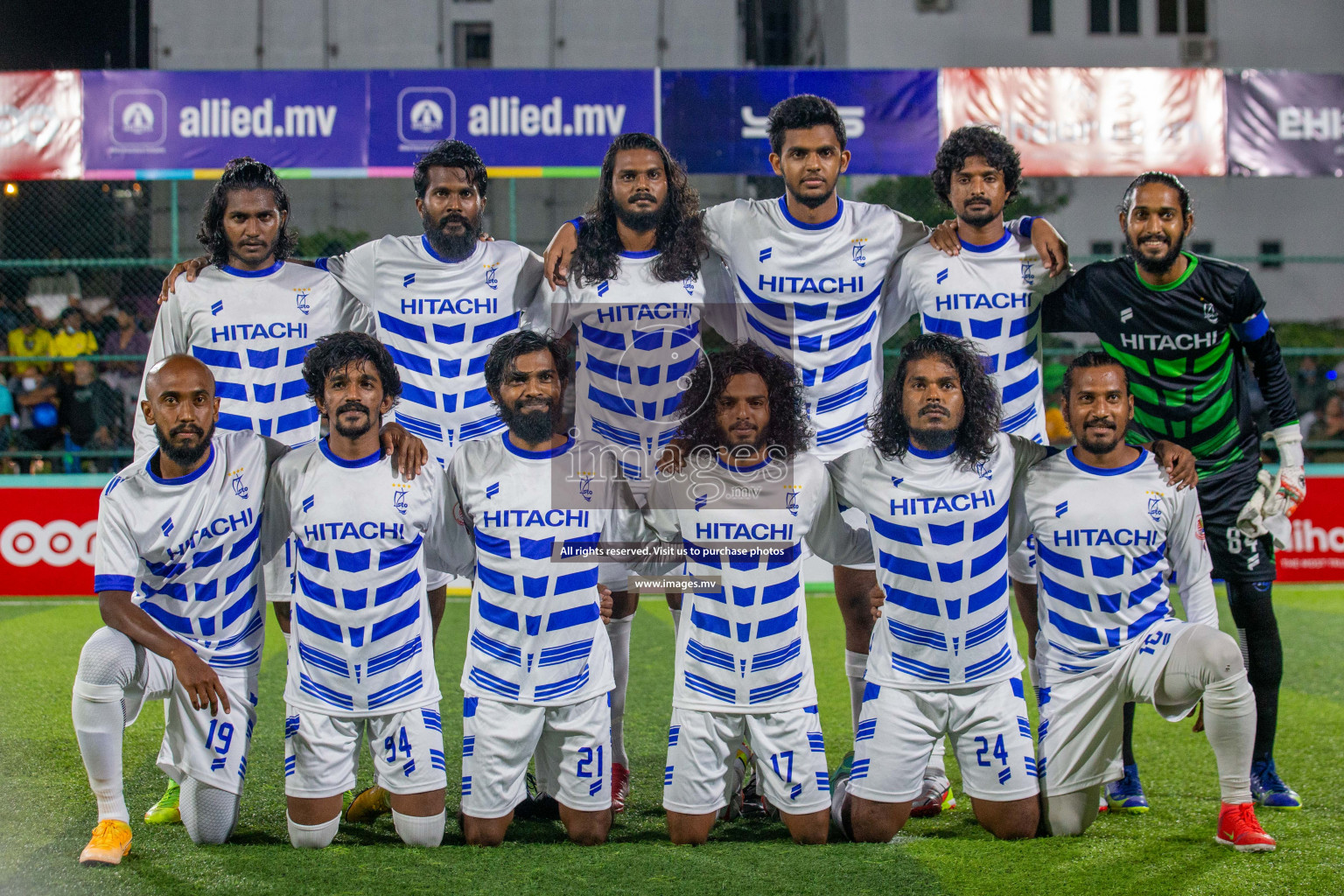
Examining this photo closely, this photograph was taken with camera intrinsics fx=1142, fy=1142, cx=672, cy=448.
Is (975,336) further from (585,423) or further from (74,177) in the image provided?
(74,177)

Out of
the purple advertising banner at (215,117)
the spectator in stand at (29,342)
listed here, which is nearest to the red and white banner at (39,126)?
the purple advertising banner at (215,117)

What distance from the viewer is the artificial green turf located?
122 inches

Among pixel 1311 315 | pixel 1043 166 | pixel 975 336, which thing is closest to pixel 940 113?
pixel 1043 166

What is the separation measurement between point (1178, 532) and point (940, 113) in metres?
6.24

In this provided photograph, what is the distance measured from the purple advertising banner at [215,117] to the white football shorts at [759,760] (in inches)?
266

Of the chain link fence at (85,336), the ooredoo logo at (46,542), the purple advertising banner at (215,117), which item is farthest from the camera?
the chain link fence at (85,336)

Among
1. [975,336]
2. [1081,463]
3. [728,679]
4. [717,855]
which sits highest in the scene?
[975,336]

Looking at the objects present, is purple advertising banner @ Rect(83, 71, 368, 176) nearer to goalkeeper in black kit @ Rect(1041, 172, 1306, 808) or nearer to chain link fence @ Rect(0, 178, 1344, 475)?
chain link fence @ Rect(0, 178, 1344, 475)

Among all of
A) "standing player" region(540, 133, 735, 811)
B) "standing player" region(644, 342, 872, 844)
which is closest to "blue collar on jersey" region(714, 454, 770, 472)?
"standing player" region(644, 342, 872, 844)

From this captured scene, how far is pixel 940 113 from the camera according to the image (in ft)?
30.0

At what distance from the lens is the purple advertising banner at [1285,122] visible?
9.30 metres

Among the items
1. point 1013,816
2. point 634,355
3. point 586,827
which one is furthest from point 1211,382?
point 586,827

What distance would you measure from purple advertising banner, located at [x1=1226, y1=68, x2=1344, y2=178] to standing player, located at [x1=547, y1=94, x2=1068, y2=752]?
646 centimetres

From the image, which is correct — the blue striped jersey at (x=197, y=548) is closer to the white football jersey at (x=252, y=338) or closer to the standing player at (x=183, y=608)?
the standing player at (x=183, y=608)
